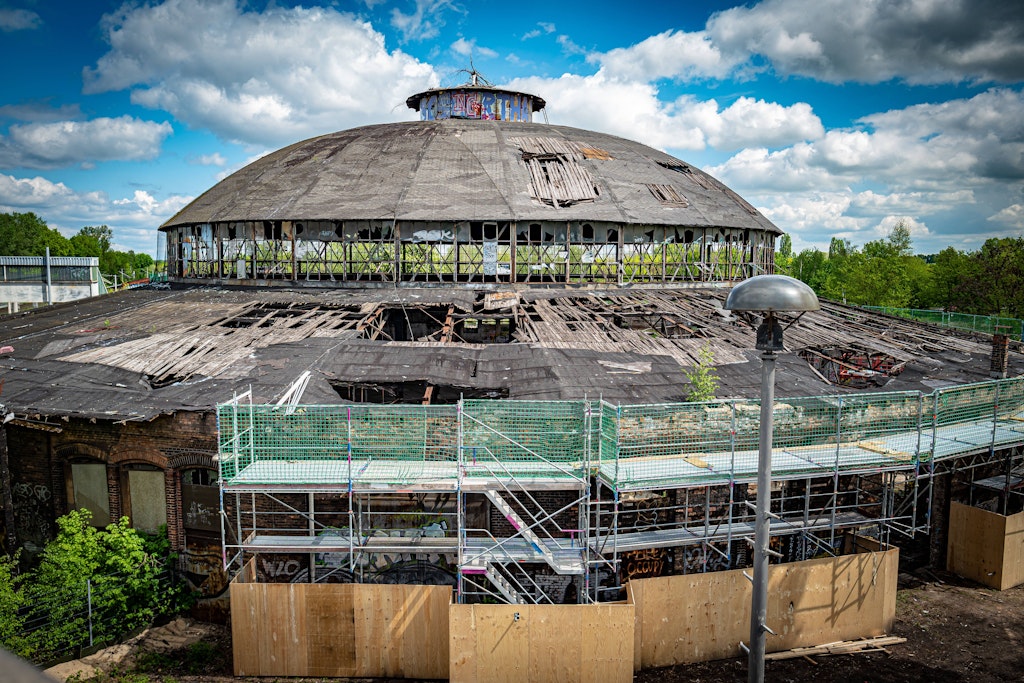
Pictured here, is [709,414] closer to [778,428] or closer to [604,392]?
[778,428]

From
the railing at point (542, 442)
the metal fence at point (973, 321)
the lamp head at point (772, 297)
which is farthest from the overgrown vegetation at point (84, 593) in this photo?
the metal fence at point (973, 321)

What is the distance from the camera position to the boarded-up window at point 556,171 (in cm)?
2797

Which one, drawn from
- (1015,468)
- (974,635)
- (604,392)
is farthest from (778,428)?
(1015,468)

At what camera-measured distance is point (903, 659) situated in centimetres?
1374

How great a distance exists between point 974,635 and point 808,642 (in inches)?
153

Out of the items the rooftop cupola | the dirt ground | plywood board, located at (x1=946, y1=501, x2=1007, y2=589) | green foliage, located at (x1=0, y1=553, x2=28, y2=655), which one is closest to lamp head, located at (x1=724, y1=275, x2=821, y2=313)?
the dirt ground

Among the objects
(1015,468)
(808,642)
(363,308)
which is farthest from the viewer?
(363,308)

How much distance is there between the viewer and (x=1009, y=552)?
1681 cm

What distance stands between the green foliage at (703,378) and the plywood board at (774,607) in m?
4.79

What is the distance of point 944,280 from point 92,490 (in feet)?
223

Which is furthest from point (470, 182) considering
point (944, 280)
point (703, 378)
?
point (944, 280)

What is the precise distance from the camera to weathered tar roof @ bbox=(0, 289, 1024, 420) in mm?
17516

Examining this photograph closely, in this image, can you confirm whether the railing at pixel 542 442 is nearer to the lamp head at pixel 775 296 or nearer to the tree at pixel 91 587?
Result: the tree at pixel 91 587

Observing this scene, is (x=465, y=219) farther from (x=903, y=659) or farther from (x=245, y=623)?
(x=903, y=659)
